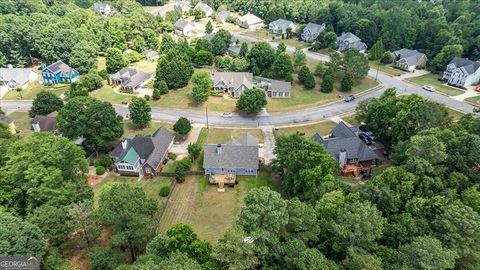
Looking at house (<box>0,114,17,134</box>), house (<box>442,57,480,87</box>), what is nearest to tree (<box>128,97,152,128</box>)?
house (<box>0,114,17,134</box>)

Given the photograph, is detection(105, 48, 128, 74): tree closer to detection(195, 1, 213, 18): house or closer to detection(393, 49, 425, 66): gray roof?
detection(195, 1, 213, 18): house

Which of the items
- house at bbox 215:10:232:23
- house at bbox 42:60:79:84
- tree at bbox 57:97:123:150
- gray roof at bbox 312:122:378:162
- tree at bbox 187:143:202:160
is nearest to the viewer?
gray roof at bbox 312:122:378:162

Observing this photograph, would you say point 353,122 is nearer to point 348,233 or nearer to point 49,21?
point 348,233

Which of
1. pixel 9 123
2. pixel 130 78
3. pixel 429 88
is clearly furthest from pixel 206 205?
pixel 429 88

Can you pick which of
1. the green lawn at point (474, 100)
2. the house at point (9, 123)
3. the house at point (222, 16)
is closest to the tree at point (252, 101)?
the house at point (9, 123)

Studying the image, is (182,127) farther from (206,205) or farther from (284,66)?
(284,66)

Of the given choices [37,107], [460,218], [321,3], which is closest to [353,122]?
[460,218]

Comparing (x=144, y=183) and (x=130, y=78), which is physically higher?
(x=130, y=78)

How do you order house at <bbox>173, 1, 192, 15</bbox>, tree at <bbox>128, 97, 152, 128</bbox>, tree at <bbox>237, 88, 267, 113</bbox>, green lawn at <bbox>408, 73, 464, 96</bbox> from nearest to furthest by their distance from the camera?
tree at <bbox>128, 97, 152, 128</bbox>, tree at <bbox>237, 88, 267, 113</bbox>, green lawn at <bbox>408, 73, 464, 96</bbox>, house at <bbox>173, 1, 192, 15</bbox>
